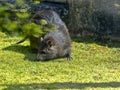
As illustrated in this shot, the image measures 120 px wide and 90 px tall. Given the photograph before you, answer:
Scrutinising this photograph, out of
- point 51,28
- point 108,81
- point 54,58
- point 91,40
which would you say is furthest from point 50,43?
point 51,28

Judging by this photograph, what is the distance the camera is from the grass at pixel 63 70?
6453 mm

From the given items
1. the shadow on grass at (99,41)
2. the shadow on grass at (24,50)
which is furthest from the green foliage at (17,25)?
the shadow on grass at (99,41)

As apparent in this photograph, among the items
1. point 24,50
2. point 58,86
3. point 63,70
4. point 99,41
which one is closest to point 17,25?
point 58,86

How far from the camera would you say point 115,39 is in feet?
35.5

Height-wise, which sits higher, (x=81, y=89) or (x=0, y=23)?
(x=0, y=23)

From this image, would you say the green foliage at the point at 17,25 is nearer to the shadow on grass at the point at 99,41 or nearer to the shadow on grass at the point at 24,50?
the shadow on grass at the point at 24,50

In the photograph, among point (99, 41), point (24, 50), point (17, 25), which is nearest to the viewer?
point (17, 25)

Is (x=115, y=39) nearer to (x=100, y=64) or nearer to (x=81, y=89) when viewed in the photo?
(x=100, y=64)

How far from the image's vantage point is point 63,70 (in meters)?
7.45

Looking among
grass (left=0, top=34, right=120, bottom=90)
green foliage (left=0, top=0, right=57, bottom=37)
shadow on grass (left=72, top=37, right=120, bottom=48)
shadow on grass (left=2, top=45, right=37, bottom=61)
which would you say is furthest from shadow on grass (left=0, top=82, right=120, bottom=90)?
green foliage (left=0, top=0, right=57, bottom=37)

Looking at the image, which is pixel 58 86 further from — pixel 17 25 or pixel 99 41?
pixel 17 25

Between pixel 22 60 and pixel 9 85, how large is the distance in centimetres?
Result: 193

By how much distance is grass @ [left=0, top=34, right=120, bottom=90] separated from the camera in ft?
21.2

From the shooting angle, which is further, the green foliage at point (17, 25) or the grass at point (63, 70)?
the grass at point (63, 70)
